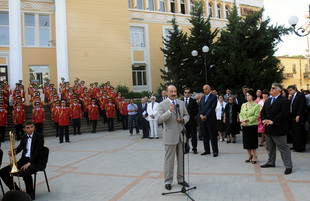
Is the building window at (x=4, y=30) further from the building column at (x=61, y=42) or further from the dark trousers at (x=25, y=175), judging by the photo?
the dark trousers at (x=25, y=175)

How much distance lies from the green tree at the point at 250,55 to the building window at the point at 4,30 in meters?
18.8

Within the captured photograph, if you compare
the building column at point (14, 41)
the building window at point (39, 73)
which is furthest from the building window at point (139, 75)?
the building column at point (14, 41)

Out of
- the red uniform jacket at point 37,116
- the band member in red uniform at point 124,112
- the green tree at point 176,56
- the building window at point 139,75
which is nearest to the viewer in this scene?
the red uniform jacket at point 37,116

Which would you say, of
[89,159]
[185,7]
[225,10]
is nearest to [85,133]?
[89,159]

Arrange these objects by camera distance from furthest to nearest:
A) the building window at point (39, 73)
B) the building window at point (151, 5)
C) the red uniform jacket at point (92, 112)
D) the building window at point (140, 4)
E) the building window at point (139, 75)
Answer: the building window at point (151, 5), the building window at point (139, 75), the building window at point (140, 4), the building window at point (39, 73), the red uniform jacket at point (92, 112)

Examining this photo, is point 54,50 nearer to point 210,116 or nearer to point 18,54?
point 18,54

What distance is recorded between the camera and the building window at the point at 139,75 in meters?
27.8

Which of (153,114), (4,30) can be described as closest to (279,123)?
(153,114)

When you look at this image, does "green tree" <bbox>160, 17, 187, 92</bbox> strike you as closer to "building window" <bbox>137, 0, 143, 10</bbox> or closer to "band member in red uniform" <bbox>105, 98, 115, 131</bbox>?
"band member in red uniform" <bbox>105, 98, 115, 131</bbox>

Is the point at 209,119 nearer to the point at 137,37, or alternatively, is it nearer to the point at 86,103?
the point at 86,103

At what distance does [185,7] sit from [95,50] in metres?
13.0

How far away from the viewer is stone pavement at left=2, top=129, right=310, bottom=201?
4.61m

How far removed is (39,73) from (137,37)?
10789mm

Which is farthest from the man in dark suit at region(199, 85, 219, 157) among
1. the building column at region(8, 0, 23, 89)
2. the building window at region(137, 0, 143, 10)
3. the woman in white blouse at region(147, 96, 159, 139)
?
the building window at region(137, 0, 143, 10)
